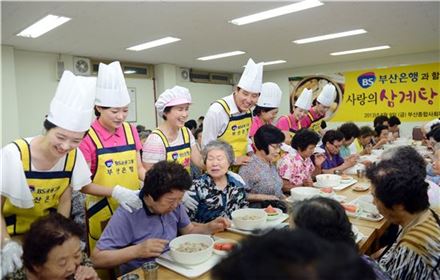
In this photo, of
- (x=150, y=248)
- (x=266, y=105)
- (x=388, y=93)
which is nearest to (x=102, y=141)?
(x=150, y=248)

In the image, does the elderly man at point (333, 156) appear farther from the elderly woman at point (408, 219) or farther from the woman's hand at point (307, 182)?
the elderly woman at point (408, 219)

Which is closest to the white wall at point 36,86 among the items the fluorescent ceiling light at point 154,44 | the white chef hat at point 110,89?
the fluorescent ceiling light at point 154,44

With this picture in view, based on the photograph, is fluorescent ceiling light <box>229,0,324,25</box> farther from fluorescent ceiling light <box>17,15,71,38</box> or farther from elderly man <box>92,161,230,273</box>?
elderly man <box>92,161,230,273</box>

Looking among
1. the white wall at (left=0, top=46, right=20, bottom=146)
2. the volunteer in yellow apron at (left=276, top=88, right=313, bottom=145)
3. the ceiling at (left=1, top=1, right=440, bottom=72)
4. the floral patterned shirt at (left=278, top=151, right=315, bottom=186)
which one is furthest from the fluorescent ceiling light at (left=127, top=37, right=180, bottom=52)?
the floral patterned shirt at (left=278, top=151, right=315, bottom=186)

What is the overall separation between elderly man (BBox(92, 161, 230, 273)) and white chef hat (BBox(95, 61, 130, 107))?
73cm

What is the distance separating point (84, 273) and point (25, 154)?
25.9 inches

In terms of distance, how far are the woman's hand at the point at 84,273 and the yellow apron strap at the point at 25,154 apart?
22.5 inches

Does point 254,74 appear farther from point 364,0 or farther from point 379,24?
point 379,24

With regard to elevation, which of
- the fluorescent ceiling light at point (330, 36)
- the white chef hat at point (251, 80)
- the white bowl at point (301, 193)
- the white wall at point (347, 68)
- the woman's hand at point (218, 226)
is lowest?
the woman's hand at point (218, 226)

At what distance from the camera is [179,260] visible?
1.37 meters

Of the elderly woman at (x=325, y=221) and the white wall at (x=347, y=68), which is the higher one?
the white wall at (x=347, y=68)

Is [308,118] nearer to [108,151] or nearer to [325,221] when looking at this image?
[108,151]

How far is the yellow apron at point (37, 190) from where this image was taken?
1.54m

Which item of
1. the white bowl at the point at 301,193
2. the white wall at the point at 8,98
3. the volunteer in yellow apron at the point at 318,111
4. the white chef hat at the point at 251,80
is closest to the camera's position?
the white bowl at the point at 301,193
